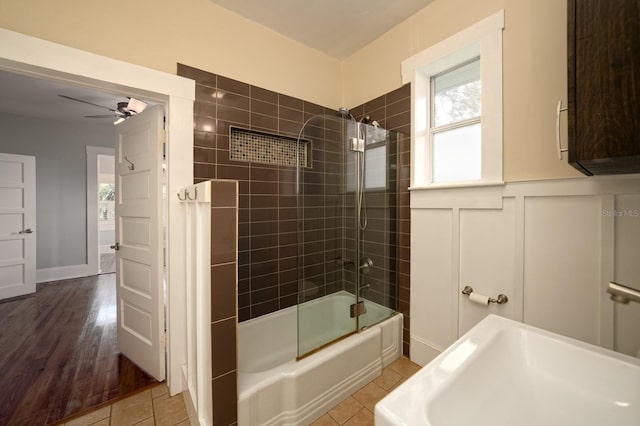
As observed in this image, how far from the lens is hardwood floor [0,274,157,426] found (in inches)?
62.2

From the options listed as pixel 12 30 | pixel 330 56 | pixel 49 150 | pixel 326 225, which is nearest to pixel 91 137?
pixel 49 150

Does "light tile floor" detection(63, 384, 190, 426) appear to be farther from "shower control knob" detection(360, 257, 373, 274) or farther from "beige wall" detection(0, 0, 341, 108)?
"beige wall" detection(0, 0, 341, 108)

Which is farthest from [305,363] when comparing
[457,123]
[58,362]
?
[58,362]

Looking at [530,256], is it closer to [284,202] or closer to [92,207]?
[284,202]

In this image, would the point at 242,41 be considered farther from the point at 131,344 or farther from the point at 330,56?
the point at 131,344

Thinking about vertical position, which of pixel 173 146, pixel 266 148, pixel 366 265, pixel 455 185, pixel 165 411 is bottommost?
pixel 165 411

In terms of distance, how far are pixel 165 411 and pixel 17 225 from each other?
4105 millimetres

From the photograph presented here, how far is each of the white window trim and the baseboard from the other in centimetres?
560

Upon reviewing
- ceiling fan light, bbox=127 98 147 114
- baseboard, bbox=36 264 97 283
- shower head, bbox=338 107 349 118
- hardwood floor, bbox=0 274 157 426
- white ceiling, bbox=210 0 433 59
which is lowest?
hardwood floor, bbox=0 274 157 426

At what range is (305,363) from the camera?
59.0 inches

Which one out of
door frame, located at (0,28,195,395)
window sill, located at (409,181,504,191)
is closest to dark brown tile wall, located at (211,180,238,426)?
door frame, located at (0,28,195,395)

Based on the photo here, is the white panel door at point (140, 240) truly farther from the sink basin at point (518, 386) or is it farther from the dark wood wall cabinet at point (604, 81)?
the dark wood wall cabinet at point (604, 81)

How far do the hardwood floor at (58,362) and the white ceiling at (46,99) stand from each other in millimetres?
2484

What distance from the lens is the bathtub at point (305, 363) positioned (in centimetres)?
135
